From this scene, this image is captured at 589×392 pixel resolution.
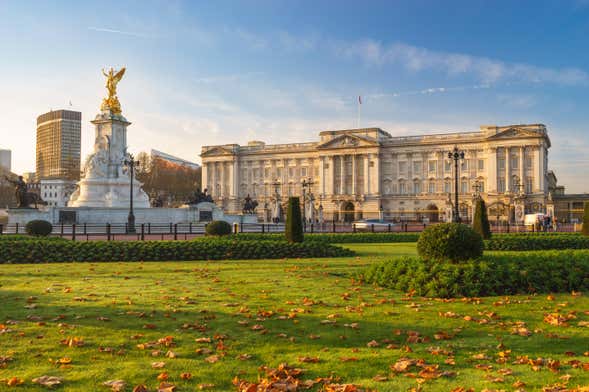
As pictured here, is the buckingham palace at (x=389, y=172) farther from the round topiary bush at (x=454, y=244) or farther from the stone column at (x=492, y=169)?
the round topiary bush at (x=454, y=244)

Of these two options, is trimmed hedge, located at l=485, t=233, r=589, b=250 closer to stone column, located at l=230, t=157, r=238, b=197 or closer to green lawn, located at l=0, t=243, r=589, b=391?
green lawn, located at l=0, t=243, r=589, b=391

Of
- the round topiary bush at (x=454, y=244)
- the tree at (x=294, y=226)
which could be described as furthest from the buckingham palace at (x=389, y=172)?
the round topiary bush at (x=454, y=244)

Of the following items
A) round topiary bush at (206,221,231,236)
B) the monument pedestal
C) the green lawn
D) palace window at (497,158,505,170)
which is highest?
palace window at (497,158,505,170)

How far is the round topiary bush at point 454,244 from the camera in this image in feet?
41.4

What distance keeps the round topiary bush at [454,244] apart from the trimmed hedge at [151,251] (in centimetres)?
815

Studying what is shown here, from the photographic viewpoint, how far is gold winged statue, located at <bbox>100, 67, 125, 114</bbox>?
158 feet

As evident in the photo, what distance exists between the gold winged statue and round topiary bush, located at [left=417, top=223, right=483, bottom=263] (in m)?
40.6

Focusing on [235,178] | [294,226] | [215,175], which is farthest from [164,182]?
[294,226]

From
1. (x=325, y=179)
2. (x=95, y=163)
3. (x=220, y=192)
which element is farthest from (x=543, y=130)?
(x=95, y=163)

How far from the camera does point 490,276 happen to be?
37.1 ft

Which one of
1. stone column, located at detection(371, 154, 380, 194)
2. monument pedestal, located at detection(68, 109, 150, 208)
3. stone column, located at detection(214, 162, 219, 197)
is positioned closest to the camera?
monument pedestal, located at detection(68, 109, 150, 208)

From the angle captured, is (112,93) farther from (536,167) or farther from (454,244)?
(536,167)

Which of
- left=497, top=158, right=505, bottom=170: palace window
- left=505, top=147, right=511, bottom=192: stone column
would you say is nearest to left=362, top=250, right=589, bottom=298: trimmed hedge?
left=505, top=147, right=511, bottom=192: stone column

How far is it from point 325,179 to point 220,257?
270ft
